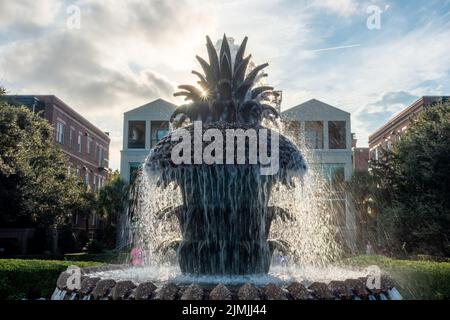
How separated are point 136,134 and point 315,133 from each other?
15.1m

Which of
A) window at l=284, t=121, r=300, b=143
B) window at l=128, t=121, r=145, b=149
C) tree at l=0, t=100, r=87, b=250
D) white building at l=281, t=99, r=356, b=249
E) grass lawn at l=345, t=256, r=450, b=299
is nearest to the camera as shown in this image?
grass lawn at l=345, t=256, r=450, b=299

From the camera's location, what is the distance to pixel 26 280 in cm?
1256

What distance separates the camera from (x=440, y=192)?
21359mm

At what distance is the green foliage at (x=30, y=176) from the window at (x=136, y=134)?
7986 millimetres

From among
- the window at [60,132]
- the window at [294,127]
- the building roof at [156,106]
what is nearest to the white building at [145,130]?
the building roof at [156,106]

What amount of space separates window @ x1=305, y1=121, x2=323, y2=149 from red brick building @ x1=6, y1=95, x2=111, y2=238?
18.6m

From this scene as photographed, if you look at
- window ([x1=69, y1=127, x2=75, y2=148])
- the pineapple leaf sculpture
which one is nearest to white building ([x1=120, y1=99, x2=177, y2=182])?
window ([x1=69, y1=127, x2=75, y2=148])

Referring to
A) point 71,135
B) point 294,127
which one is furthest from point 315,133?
point 71,135

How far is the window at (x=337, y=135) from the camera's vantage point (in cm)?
3928

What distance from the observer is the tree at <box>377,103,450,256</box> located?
67.7 ft

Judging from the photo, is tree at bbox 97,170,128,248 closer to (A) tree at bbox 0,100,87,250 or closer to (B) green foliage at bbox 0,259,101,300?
(A) tree at bbox 0,100,87,250

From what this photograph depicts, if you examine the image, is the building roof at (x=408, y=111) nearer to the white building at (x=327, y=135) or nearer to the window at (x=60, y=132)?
the white building at (x=327, y=135)

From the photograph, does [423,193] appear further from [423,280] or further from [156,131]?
[156,131]
